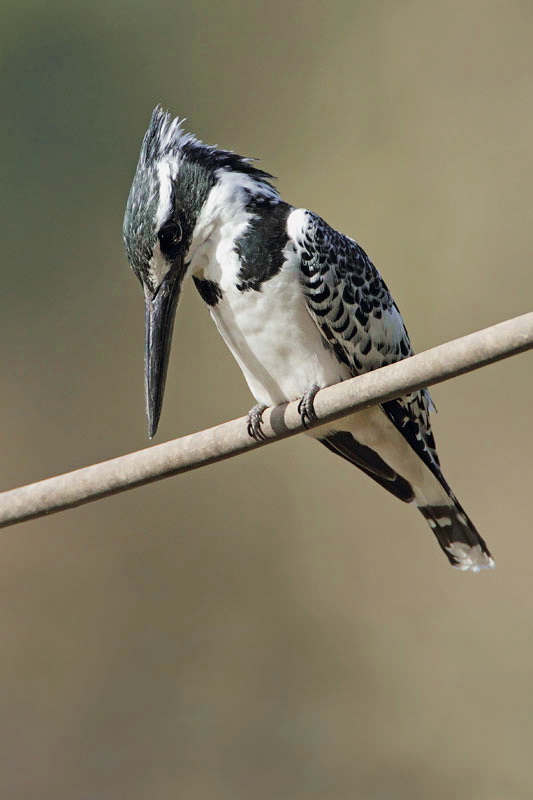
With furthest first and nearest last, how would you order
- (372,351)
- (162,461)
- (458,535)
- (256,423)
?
(458,535) < (372,351) < (256,423) < (162,461)

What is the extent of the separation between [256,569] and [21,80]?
2.44 meters

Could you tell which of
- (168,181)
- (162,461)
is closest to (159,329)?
(168,181)

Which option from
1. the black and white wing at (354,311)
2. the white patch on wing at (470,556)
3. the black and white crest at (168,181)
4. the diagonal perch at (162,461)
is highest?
the black and white crest at (168,181)

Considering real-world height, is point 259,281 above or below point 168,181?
below

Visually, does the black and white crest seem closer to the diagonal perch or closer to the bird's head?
the bird's head

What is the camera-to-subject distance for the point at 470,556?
80.1 inches

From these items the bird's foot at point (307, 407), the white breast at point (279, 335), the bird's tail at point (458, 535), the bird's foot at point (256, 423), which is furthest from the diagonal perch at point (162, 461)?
the bird's tail at point (458, 535)

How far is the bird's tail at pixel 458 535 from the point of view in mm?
2018

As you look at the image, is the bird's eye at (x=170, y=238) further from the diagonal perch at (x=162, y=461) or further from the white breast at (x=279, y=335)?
the diagonal perch at (x=162, y=461)

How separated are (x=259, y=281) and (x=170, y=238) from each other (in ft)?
0.51

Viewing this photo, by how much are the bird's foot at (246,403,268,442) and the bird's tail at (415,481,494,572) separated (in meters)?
0.44

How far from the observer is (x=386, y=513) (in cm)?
376

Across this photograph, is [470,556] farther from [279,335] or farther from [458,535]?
[279,335]

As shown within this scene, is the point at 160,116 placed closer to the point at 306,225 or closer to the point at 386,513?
the point at 306,225
